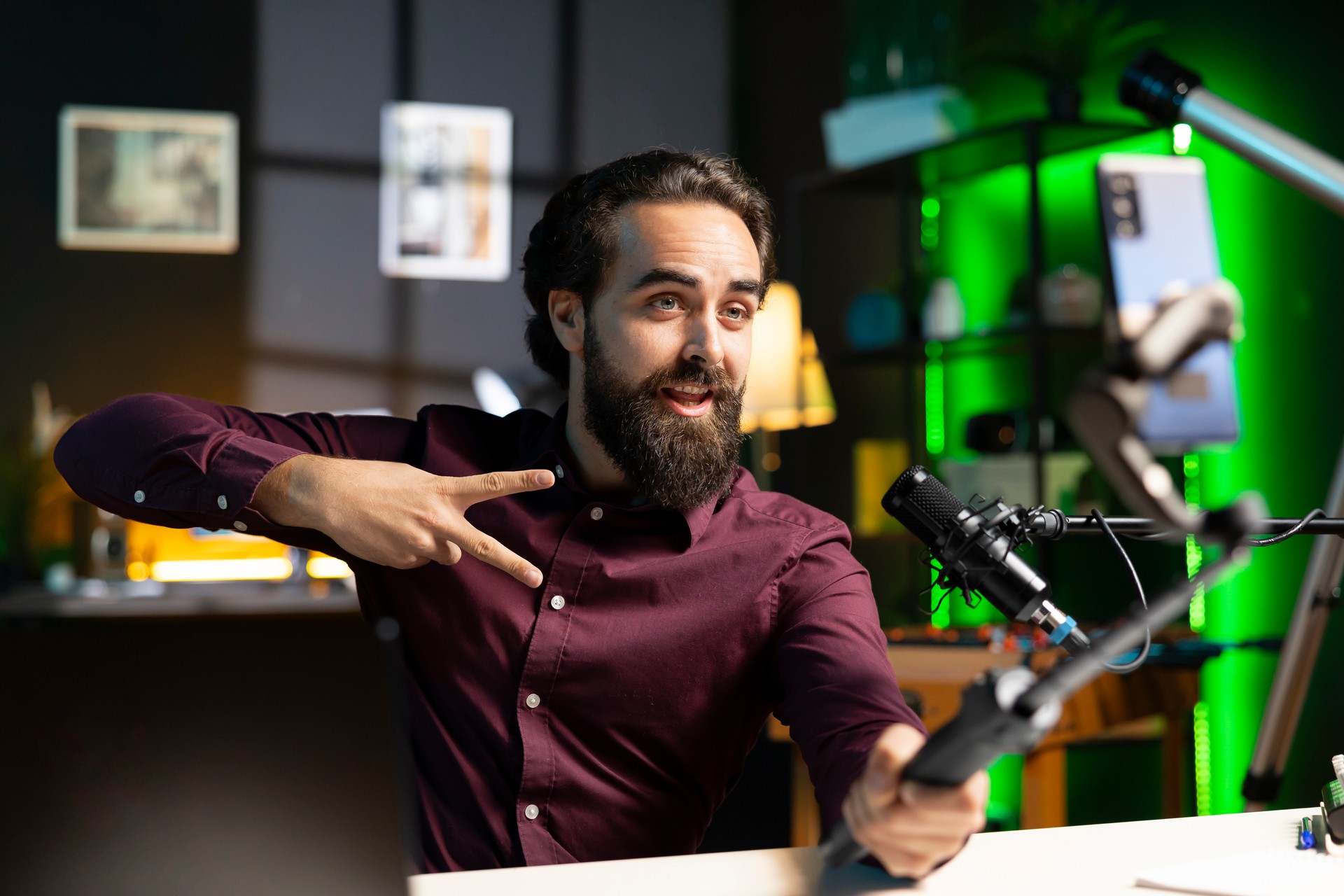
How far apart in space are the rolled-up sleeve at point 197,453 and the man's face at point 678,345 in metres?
0.31

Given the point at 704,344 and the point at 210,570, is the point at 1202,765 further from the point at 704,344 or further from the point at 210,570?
the point at 210,570

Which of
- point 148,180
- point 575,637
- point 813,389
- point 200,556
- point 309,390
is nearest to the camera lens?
point 575,637

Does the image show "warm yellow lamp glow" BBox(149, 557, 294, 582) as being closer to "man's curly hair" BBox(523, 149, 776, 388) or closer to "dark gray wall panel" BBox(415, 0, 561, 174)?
"dark gray wall panel" BBox(415, 0, 561, 174)

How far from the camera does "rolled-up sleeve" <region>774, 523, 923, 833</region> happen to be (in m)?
1.10

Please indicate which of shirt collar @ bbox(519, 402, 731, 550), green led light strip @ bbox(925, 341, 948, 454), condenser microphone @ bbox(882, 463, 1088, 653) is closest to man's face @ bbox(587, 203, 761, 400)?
shirt collar @ bbox(519, 402, 731, 550)

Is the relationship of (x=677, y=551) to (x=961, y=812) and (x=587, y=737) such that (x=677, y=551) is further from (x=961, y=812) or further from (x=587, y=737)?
(x=961, y=812)

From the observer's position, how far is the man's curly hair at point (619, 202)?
1592 millimetres

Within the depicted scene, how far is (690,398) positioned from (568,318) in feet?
0.87

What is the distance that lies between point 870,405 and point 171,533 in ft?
8.38

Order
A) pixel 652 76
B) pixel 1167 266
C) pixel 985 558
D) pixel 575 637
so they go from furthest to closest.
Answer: pixel 652 76, pixel 575 637, pixel 985 558, pixel 1167 266

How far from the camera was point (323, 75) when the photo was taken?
15.3 feet

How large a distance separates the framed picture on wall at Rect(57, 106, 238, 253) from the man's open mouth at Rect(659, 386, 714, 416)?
354 centimetres

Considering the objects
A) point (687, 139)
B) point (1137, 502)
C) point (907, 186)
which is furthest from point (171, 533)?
point (1137, 502)

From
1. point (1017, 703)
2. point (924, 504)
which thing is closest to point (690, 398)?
point (924, 504)
